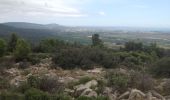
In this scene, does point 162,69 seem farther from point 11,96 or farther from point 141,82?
point 11,96

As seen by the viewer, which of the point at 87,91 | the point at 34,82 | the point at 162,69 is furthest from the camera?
the point at 162,69

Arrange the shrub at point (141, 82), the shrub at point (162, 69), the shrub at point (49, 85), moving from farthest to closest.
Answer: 1. the shrub at point (162, 69)
2. the shrub at point (141, 82)
3. the shrub at point (49, 85)

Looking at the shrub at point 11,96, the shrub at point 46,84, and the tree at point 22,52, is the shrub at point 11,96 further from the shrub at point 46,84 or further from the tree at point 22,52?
the tree at point 22,52

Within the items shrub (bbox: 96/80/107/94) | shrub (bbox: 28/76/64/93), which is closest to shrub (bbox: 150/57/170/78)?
shrub (bbox: 96/80/107/94)

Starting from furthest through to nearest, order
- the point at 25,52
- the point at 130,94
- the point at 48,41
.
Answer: the point at 48,41
the point at 25,52
the point at 130,94

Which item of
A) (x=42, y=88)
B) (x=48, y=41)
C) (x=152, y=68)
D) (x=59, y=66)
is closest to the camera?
(x=42, y=88)

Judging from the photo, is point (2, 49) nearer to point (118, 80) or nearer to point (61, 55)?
point (61, 55)

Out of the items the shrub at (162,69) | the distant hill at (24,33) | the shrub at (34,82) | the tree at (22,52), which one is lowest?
the distant hill at (24,33)

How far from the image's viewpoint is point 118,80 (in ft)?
33.5

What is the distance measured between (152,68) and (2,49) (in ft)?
53.9

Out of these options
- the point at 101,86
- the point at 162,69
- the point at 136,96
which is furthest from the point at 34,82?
the point at 162,69

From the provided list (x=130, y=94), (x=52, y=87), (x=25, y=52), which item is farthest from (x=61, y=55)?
(x=130, y=94)

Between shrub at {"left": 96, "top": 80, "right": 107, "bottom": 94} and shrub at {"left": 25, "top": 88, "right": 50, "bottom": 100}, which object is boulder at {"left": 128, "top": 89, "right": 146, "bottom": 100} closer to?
shrub at {"left": 96, "top": 80, "right": 107, "bottom": 94}

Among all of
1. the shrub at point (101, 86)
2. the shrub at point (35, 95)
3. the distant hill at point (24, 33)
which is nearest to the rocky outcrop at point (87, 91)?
the shrub at point (101, 86)
